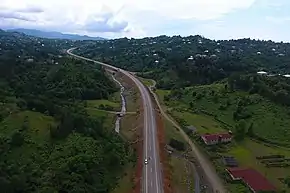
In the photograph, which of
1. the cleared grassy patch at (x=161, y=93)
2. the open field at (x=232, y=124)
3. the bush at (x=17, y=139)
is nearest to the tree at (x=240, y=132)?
the open field at (x=232, y=124)

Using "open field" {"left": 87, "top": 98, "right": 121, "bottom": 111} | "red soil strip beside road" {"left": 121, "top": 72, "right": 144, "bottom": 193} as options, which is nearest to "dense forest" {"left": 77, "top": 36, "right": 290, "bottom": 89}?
"open field" {"left": 87, "top": 98, "right": 121, "bottom": 111}

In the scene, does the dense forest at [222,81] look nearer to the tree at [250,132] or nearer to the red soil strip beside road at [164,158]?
the tree at [250,132]

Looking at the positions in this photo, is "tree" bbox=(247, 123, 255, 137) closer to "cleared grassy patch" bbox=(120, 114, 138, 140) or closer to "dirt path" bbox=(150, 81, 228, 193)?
"dirt path" bbox=(150, 81, 228, 193)

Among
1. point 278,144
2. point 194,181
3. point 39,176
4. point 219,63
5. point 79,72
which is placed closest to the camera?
point 39,176

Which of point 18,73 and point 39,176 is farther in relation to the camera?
point 18,73

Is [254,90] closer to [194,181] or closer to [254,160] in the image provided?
[254,160]

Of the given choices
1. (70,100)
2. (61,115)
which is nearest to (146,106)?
(70,100)

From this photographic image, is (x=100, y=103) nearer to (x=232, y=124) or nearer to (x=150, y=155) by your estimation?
(x=232, y=124)
